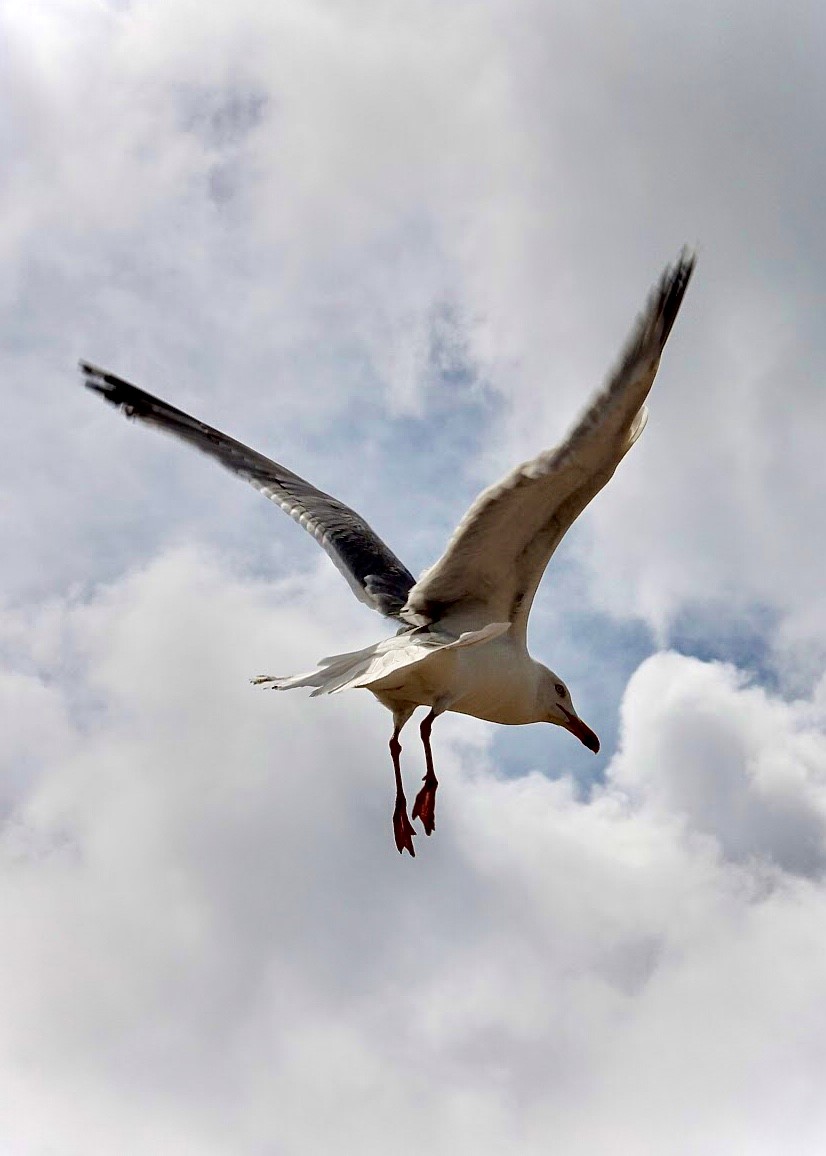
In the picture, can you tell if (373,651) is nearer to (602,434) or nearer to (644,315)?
(602,434)

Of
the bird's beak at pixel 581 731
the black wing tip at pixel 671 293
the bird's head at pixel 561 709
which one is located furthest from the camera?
the bird's beak at pixel 581 731

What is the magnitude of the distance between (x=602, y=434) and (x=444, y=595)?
8.31ft

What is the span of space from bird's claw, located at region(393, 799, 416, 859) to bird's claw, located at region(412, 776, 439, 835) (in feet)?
0.51

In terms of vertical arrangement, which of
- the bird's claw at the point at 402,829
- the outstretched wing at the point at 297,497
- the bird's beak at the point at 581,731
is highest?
the outstretched wing at the point at 297,497

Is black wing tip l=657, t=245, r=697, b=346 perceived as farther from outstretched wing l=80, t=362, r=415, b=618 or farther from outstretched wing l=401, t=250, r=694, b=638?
outstretched wing l=80, t=362, r=415, b=618

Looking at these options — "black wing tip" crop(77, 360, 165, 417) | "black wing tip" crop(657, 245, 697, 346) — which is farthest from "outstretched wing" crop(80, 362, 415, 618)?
"black wing tip" crop(657, 245, 697, 346)

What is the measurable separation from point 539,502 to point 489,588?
1.25 meters

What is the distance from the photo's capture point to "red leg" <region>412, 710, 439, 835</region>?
12500mm

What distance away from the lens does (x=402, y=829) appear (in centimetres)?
1270

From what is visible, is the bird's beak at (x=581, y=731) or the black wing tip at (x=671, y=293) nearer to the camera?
the black wing tip at (x=671, y=293)

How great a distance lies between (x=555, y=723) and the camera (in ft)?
46.4

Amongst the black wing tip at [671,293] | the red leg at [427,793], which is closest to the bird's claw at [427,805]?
the red leg at [427,793]

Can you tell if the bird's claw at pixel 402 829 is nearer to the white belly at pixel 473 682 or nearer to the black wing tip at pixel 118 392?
the white belly at pixel 473 682

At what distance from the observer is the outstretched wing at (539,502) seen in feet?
32.9
